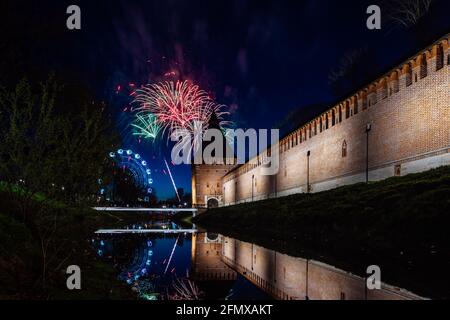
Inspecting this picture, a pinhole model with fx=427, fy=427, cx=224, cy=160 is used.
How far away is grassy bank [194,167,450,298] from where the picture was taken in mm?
8328

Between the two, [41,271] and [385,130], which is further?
[385,130]

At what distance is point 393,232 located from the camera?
36.6ft

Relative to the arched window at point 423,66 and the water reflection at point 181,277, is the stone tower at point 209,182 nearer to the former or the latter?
the arched window at point 423,66

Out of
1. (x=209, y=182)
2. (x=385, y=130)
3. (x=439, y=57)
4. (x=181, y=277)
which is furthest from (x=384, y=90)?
(x=209, y=182)

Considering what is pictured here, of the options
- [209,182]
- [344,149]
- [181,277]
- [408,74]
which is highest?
[408,74]

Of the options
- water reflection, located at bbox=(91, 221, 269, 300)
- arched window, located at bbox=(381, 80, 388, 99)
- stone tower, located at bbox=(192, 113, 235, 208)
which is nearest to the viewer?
water reflection, located at bbox=(91, 221, 269, 300)

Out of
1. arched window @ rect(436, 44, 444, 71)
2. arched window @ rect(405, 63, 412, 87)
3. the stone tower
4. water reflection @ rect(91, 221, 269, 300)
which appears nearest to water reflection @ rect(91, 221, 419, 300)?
water reflection @ rect(91, 221, 269, 300)

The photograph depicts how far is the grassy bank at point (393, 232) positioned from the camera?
8328 mm

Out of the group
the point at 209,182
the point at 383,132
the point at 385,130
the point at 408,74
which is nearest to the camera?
the point at 408,74

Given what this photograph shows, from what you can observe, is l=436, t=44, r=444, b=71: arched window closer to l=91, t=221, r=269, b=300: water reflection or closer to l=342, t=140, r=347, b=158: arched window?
l=342, t=140, r=347, b=158: arched window

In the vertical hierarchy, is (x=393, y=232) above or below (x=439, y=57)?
below

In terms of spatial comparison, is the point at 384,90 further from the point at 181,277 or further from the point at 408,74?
the point at 181,277

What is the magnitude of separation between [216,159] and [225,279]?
78.9 m

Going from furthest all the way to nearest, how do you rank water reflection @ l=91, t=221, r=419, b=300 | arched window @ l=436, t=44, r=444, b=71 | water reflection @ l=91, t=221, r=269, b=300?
arched window @ l=436, t=44, r=444, b=71 → water reflection @ l=91, t=221, r=269, b=300 → water reflection @ l=91, t=221, r=419, b=300
